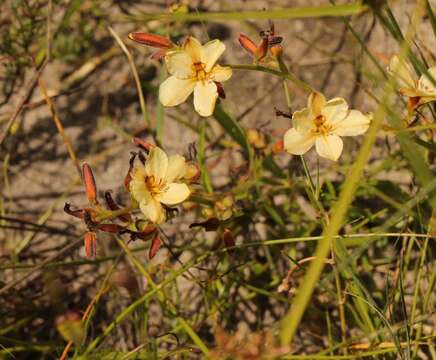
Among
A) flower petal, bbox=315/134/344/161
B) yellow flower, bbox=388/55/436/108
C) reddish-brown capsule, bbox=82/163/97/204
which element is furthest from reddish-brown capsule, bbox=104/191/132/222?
yellow flower, bbox=388/55/436/108

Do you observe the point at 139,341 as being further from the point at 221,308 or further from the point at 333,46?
the point at 333,46

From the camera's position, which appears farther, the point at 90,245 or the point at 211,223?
the point at 211,223

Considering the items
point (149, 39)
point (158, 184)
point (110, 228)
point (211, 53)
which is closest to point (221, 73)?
point (211, 53)

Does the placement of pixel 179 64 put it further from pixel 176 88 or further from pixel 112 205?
pixel 112 205

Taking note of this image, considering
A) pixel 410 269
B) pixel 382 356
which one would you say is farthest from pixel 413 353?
pixel 410 269

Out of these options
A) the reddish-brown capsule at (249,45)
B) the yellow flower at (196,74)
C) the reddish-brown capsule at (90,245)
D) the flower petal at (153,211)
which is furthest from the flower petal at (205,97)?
the reddish-brown capsule at (90,245)

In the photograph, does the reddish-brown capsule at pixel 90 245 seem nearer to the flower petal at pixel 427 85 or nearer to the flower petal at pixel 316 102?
the flower petal at pixel 316 102

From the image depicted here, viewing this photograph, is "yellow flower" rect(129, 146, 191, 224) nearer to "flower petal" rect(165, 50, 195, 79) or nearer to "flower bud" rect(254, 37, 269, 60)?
"flower petal" rect(165, 50, 195, 79)
